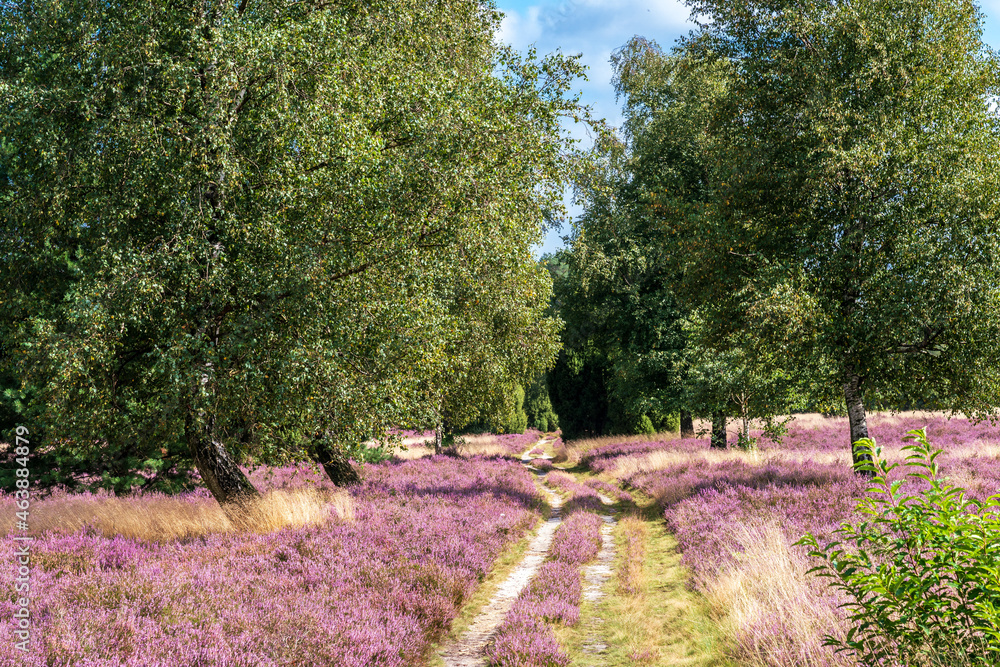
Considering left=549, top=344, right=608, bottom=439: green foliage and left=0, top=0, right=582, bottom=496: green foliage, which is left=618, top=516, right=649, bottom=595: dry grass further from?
left=549, top=344, right=608, bottom=439: green foliage

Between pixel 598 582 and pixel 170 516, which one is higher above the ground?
pixel 170 516

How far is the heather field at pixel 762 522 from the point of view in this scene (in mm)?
5805

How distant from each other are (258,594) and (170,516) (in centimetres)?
451

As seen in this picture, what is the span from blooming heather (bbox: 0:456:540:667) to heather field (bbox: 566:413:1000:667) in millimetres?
3511

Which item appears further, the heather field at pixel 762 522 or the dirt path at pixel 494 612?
the dirt path at pixel 494 612

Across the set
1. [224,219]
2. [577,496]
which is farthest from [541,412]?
[224,219]

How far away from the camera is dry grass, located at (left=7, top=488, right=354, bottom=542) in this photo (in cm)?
924

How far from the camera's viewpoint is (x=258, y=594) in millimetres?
6457

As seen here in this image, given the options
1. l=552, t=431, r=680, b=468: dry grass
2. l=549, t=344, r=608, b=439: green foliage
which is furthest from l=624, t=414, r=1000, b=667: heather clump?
l=549, t=344, r=608, b=439: green foliage

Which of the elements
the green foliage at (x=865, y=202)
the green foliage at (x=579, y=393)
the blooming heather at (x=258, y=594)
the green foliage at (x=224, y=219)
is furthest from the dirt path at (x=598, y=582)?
the green foliage at (x=579, y=393)

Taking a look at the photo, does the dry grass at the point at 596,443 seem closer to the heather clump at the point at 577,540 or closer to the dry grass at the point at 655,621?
the heather clump at the point at 577,540

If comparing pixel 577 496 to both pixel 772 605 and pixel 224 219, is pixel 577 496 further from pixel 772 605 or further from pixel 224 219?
pixel 224 219

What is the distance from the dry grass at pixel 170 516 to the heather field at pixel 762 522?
654 centimetres

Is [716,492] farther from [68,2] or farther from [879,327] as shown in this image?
[68,2]
